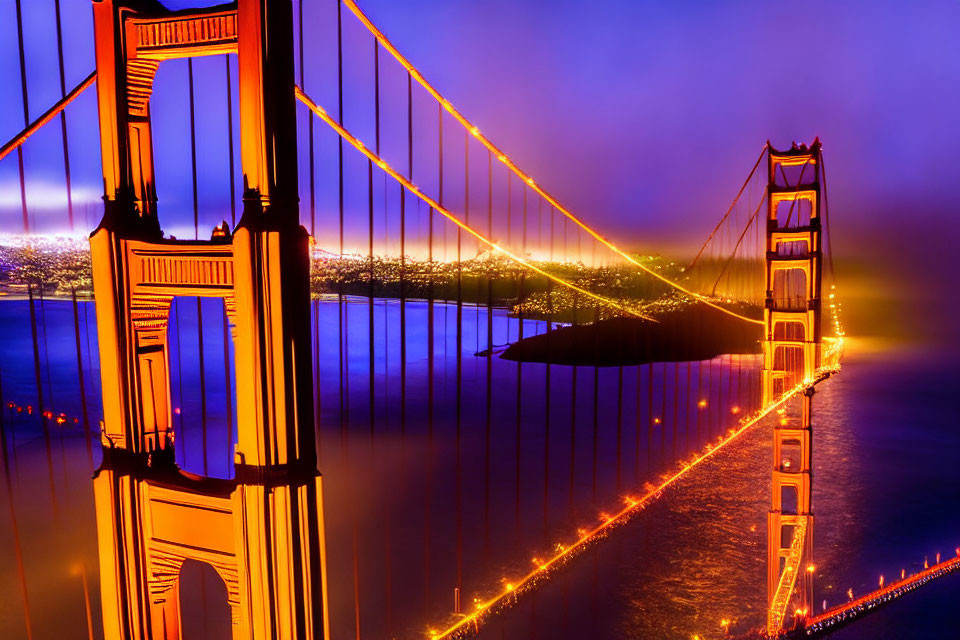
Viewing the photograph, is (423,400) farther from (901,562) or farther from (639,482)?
(901,562)

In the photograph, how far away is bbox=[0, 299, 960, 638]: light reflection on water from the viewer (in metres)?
11.2

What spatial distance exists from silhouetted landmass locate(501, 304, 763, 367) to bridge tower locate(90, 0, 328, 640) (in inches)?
1608

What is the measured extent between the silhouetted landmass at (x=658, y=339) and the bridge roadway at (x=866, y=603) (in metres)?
28.6

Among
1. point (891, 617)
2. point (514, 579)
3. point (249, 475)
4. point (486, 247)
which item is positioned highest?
point (486, 247)

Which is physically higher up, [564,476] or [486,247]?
[486,247]

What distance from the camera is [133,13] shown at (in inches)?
91.0

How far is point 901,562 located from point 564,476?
9344 mm

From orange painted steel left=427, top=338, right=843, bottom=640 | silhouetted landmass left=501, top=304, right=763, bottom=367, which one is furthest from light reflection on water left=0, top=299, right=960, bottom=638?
silhouetted landmass left=501, top=304, right=763, bottom=367

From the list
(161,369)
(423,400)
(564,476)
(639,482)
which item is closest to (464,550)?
(564,476)

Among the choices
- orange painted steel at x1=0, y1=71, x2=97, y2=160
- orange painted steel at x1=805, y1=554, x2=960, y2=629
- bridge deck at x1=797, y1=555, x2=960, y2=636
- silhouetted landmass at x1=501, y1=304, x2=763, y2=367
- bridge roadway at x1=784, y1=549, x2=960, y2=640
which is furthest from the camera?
silhouetted landmass at x1=501, y1=304, x2=763, y2=367

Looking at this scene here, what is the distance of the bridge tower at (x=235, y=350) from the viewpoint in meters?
2.09

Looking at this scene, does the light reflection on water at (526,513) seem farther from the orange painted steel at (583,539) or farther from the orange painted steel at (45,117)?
the orange painted steel at (45,117)

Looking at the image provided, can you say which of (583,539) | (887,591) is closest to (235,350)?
(583,539)

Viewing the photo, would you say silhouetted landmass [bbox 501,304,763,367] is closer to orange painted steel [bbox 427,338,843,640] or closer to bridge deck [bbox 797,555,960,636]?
bridge deck [bbox 797,555,960,636]
